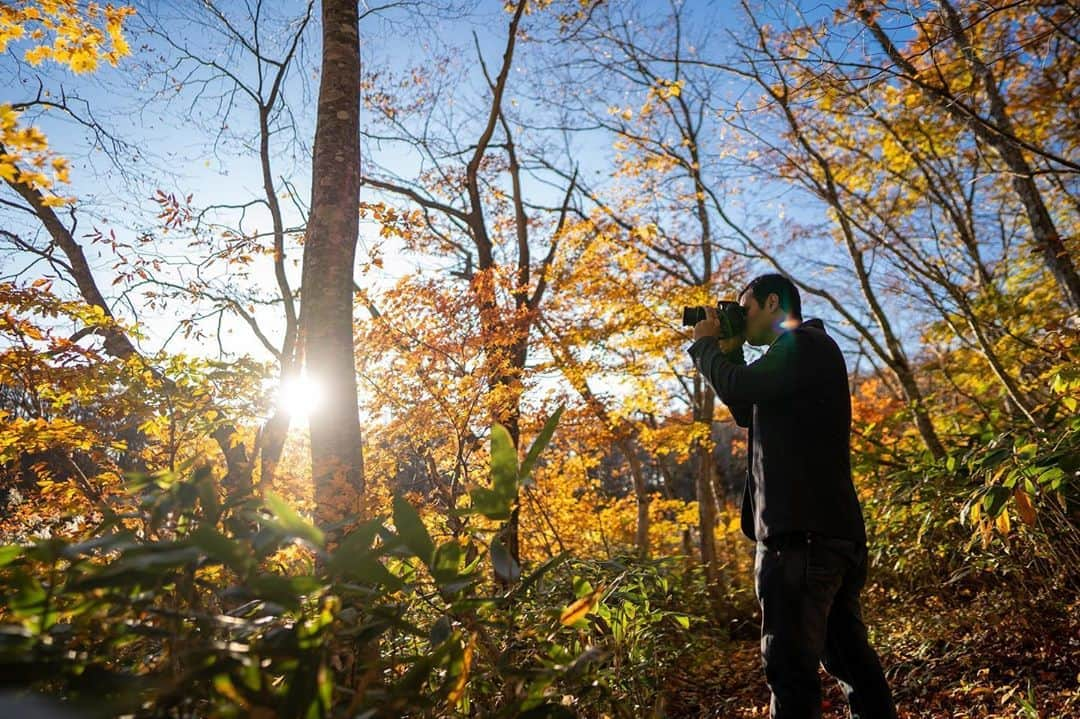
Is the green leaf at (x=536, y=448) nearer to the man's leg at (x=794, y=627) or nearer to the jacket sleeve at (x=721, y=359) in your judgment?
the man's leg at (x=794, y=627)

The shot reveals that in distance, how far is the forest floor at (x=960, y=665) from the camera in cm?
271

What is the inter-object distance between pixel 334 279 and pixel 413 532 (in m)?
2.19

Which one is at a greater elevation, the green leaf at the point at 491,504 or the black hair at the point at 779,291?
the black hair at the point at 779,291

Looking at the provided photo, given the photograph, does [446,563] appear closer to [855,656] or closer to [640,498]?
[855,656]

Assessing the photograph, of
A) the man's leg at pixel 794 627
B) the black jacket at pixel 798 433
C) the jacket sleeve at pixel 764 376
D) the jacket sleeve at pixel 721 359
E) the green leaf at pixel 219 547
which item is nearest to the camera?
the green leaf at pixel 219 547

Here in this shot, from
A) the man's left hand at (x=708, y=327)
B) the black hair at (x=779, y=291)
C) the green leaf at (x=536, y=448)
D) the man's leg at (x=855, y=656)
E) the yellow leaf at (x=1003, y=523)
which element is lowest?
the man's leg at (x=855, y=656)

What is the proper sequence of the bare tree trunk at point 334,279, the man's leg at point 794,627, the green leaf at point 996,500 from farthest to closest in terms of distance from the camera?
1. the bare tree trunk at point 334,279
2. the green leaf at point 996,500
3. the man's leg at point 794,627

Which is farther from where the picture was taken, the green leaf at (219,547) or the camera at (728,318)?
the camera at (728,318)

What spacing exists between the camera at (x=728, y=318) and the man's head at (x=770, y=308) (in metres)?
0.02

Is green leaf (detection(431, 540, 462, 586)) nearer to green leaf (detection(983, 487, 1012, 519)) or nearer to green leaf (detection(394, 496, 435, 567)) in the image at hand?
green leaf (detection(394, 496, 435, 567))

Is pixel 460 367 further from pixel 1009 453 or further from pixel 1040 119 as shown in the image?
pixel 1040 119

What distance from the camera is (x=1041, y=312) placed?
5.04 meters

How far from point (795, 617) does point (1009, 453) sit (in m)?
1.72

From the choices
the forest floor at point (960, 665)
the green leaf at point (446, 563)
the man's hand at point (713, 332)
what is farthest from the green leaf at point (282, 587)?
the forest floor at point (960, 665)
